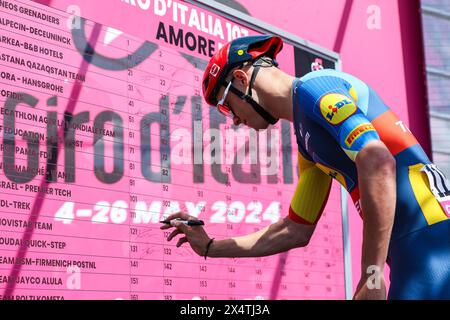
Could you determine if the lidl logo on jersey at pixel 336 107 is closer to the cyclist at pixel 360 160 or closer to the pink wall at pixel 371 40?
the cyclist at pixel 360 160

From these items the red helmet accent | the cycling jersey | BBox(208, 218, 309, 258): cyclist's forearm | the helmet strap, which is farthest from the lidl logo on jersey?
BBox(208, 218, 309, 258): cyclist's forearm

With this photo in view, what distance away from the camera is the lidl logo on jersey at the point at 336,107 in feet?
7.31

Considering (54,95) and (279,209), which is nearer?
(54,95)

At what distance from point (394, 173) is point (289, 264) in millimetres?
1714

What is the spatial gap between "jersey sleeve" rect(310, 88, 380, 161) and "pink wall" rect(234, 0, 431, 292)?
1.83 metres

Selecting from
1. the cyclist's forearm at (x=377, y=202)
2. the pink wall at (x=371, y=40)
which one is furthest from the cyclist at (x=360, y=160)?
the pink wall at (x=371, y=40)

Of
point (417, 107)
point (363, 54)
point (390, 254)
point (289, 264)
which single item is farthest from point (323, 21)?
point (390, 254)

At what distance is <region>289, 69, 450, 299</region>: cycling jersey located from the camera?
7.36 feet

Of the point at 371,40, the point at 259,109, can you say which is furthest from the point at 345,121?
the point at 371,40

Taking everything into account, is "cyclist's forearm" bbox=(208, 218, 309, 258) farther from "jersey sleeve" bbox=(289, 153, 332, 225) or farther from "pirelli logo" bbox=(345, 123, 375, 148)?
"pirelli logo" bbox=(345, 123, 375, 148)

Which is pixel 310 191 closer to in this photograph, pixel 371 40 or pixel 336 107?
pixel 336 107

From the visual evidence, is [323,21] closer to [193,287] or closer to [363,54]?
[363,54]

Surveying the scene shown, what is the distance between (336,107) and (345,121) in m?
0.05
